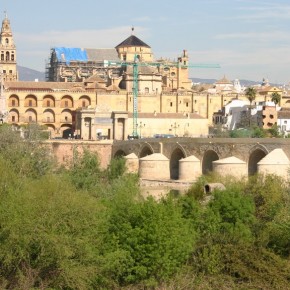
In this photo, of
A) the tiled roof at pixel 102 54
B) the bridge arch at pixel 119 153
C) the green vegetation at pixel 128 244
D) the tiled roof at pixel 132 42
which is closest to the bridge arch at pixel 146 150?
the bridge arch at pixel 119 153

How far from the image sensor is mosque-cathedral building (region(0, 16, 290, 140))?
81.7m

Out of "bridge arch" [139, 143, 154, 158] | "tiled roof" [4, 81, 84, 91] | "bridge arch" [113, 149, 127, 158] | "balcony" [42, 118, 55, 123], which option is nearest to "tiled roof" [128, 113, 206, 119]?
"balcony" [42, 118, 55, 123]

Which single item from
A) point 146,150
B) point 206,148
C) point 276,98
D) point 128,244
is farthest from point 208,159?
point 276,98

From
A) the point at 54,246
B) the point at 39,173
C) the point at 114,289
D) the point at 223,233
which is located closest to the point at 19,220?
the point at 54,246

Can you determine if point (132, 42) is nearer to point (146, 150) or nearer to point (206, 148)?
point (146, 150)

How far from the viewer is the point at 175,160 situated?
63.6 m

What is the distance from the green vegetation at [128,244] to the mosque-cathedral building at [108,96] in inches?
1711

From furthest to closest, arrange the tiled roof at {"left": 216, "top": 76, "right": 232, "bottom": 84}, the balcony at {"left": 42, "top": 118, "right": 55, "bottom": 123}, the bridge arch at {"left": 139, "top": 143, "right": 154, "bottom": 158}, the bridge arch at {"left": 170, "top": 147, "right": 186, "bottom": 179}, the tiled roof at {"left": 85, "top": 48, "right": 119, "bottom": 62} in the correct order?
the tiled roof at {"left": 216, "top": 76, "right": 232, "bottom": 84} → the tiled roof at {"left": 85, "top": 48, "right": 119, "bottom": 62} → the balcony at {"left": 42, "top": 118, "right": 55, "bottom": 123} → the bridge arch at {"left": 139, "top": 143, "right": 154, "bottom": 158} → the bridge arch at {"left": 170, "top": 147, "right": 186, "bottom": 179}

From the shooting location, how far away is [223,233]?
3344cm

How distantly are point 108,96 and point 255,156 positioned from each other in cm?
3218

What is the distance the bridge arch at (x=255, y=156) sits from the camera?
180ft

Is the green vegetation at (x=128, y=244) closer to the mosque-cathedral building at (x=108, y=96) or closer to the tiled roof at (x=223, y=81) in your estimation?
the mosque-cathedral building at (x=108, y=96)

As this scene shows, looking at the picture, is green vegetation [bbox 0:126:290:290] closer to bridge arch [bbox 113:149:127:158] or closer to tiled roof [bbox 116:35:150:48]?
bridge arch [bbox 113:149:127:158]

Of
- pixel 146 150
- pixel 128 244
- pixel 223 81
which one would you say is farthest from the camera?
pixel 223 81
